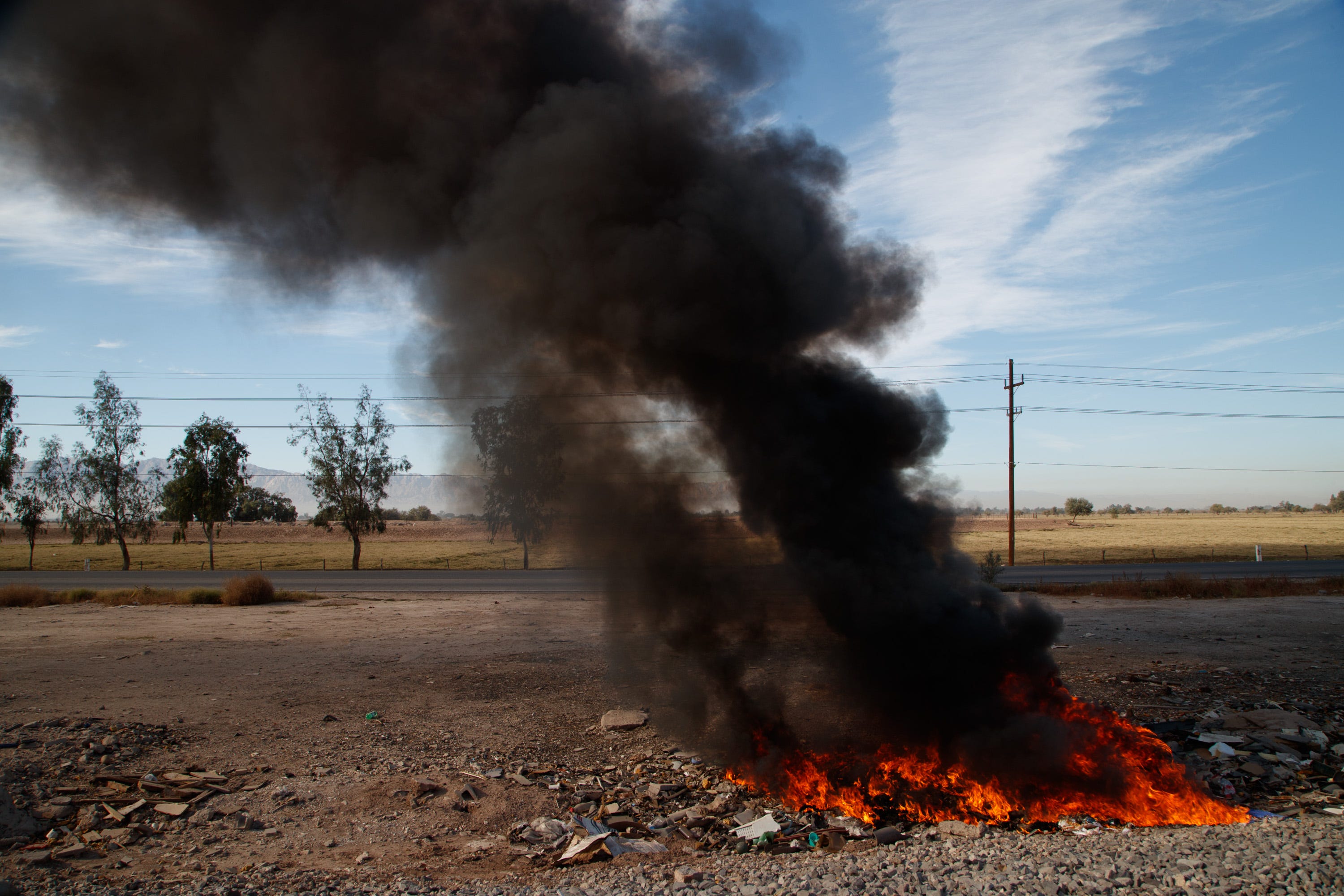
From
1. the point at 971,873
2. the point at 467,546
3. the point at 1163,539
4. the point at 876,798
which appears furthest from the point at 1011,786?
the point at 1163,539

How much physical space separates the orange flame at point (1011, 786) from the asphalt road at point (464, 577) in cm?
1758

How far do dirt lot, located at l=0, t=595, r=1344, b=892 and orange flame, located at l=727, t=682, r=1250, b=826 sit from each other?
6.47ft

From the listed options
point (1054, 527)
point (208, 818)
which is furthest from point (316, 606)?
point (1054, 527)

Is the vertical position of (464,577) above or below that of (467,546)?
above

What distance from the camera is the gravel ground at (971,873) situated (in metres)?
4.80

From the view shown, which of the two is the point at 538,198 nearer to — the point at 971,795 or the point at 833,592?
the point at 833,592

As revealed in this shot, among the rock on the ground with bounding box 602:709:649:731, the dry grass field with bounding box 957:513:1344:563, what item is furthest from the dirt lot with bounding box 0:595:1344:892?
the dry grass field with bounding box 957:513:1344:563

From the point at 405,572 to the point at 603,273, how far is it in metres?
30.6

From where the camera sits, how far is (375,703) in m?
10.5

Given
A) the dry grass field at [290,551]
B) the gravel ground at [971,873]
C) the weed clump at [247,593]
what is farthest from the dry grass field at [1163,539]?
the dry grass field at [290,551]

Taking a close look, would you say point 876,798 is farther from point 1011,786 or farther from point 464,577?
point 464,577

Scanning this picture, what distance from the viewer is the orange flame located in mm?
6688

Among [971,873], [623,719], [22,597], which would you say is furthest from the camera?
[22,597]

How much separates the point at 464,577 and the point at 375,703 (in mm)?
22857
